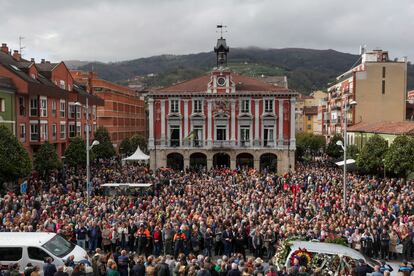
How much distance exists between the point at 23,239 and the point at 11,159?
1702cm

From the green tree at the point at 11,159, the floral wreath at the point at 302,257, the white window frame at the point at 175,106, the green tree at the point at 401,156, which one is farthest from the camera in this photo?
the white window frame at the point at 175,106

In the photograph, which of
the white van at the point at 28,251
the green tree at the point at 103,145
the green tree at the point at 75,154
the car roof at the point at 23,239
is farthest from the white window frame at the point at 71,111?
the white van at the point at 28,251

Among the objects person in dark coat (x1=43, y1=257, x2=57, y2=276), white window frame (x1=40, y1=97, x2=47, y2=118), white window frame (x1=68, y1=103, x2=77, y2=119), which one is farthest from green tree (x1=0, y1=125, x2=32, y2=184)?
person in dark coat (x1=43, y1=257, x2=57, y2=276)

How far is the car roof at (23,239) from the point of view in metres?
14.7

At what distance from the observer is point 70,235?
755 inches

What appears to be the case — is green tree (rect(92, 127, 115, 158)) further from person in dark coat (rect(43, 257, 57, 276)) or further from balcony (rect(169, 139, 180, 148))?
person in dark coat (rect(43, 257, 57, 276))

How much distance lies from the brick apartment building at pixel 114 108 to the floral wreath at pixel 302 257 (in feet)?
184

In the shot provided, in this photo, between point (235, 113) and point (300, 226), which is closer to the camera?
point (300, 226)

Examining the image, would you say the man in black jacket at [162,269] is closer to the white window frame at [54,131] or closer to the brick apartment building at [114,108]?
the white window frame at [54,131]

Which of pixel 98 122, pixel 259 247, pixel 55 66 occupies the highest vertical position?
pixel 55 66

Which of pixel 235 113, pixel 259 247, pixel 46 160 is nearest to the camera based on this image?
pixel 259 247

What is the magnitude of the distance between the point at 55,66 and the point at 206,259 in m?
39.8

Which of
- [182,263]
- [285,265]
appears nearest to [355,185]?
[285,265]

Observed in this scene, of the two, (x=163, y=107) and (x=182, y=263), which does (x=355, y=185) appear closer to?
(x=182, y=263)
